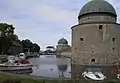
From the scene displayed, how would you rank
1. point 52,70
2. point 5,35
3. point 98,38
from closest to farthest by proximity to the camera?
point 52,70 < point 98,38 < point 5,35

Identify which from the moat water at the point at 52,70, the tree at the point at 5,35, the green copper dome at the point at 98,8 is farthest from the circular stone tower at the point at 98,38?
the tree at the point at 5,35

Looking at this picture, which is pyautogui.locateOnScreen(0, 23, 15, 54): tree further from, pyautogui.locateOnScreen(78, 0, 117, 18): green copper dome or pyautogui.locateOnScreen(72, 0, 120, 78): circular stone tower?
pyautogui.locateOnScreen(78, 0, 117, 18): green copper dome

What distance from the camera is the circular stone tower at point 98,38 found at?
3631 centimetres

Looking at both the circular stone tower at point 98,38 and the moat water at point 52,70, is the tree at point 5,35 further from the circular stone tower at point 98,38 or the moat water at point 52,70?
the circular stone tower at point 98,38

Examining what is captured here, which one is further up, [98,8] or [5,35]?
[98,8]

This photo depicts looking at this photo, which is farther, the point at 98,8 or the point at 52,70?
the point at 98,8

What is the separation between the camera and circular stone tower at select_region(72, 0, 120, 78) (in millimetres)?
36312

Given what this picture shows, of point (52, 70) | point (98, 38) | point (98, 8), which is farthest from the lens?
point (98, 8)

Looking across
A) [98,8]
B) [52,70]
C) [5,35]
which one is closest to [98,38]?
[98,8]

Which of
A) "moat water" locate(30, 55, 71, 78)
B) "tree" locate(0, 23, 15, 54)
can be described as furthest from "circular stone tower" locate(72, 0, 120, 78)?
"tree" locate(0, 23, 15, 54)

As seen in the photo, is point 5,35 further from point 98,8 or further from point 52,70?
point 52,70

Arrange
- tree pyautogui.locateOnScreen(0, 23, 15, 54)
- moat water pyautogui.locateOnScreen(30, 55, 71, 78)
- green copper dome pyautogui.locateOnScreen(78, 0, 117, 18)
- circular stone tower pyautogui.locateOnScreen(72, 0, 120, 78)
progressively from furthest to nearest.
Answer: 1. tree pyautogui.locateOnScreen(0, 23, 15, 54)
2. green copper dome pyautogui.locateOnScreen(78, 0, 117, 18)
3. circular stone tower pyautogui.locateOnScreen(72, 0, 120, 78)
4. moat water pyautogui.locateOnScreen(30, 55, 71, 78)

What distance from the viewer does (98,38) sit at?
3653 cm

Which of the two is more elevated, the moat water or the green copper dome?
the green copper dome
